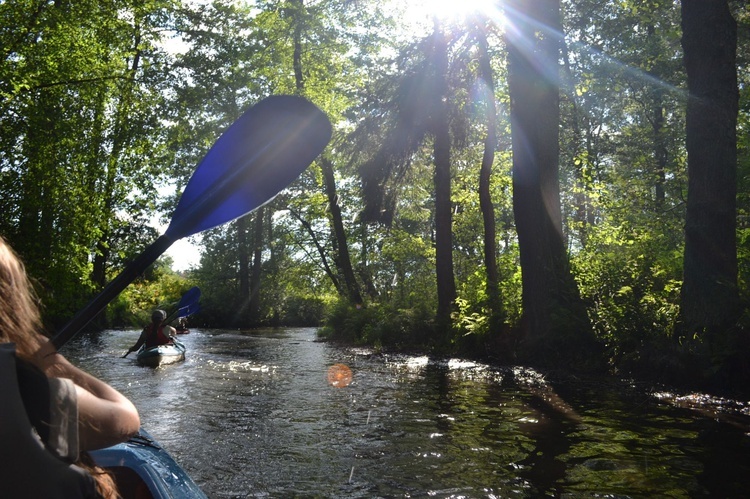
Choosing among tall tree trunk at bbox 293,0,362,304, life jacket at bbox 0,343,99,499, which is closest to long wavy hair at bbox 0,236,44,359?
life jacket at bbox 0,343,99,499

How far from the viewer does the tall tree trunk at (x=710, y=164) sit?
28.2 feet

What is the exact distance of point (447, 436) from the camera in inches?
277

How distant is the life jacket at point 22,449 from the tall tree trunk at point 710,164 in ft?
28.2

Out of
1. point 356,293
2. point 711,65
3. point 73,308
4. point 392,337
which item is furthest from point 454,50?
point 73,308

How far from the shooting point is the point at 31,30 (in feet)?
49.0

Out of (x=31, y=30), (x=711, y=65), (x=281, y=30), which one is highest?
(x=281, y=30)

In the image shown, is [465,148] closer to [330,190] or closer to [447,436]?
[330,190]

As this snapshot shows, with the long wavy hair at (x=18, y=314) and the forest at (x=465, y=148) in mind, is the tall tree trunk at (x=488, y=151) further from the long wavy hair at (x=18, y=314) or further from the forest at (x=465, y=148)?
the long wavy hair at (x=18, y=314)

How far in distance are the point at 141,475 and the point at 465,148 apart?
17041mm

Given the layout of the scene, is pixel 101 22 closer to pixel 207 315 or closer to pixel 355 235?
pixel 355 235

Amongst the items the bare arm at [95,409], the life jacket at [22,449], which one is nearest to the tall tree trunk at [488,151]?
the bare arm at [95,409]

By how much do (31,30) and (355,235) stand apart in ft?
73.2

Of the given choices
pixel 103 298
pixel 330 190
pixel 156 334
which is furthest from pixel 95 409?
pixel 330 190

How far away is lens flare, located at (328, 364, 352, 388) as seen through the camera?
1122 centimetres
